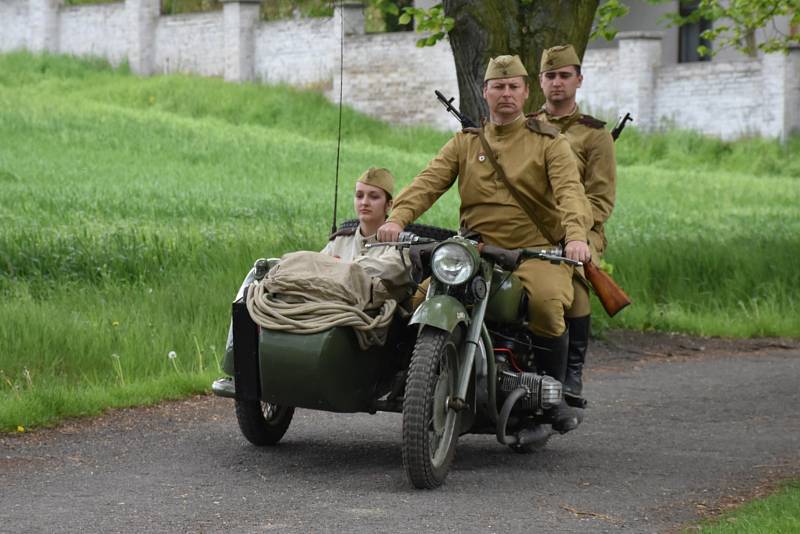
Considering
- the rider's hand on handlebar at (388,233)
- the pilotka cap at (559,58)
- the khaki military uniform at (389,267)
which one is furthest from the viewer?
the pilotka cap at (559,58)

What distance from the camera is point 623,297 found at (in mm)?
8211

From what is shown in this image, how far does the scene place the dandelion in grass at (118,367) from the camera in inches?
404

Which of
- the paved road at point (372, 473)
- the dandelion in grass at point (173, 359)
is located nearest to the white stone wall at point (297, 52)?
the dandelion in grass at point (173, 359)

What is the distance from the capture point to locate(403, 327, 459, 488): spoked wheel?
6.87 meters

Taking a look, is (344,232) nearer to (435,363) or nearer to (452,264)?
(452,264)

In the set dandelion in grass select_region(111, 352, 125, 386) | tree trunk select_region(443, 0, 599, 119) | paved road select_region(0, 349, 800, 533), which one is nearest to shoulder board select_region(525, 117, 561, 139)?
paved road select_region(0, 349, 800, 533)

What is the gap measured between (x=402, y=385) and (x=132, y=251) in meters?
7.96

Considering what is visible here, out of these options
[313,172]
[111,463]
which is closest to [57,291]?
[111,463]

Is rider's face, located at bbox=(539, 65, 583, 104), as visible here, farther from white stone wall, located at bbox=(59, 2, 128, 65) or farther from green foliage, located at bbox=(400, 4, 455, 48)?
white stone wall, located at bbox=(59, 2, 128, 65)

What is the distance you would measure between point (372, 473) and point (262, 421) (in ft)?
2.79

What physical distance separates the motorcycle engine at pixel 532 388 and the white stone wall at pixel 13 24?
45.5 meters

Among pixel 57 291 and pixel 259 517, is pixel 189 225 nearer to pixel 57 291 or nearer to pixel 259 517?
pixel 57 291

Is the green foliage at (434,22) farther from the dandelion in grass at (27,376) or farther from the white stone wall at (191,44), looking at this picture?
the white stone wall at (191,44)

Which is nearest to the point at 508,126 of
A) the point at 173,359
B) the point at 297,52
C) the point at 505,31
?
the point at 173,359
